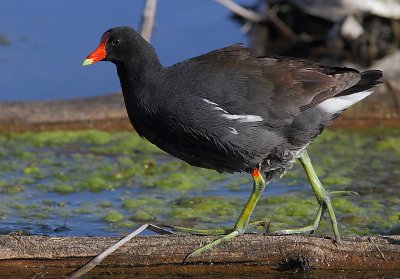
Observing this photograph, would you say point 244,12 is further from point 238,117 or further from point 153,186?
point 238,117

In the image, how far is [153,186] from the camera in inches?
238

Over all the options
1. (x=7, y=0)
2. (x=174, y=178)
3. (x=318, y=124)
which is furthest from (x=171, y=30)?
(x=318, y=124)

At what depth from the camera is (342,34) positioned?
8.65m

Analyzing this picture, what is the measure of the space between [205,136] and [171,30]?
473 cm

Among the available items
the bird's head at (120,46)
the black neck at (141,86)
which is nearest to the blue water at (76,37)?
the bird's head at (120,46)

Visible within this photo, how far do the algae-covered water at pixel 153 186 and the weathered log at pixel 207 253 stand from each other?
2.63 feet

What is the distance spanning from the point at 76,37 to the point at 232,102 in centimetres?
459

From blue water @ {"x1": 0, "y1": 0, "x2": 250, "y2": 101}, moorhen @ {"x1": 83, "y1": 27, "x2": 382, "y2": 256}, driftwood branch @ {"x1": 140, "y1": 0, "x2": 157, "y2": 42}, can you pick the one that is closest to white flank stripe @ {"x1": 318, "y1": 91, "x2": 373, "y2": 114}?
moorhen @ {"x1": 83, "y1": 27, "x2": 382, "y2": 256}

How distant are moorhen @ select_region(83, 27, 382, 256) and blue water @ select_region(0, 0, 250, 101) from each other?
11.0 feet

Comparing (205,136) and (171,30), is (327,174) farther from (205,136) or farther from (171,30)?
(171,30)

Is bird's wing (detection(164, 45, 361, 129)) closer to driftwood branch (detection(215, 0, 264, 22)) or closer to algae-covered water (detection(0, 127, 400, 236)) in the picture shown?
algae-covered water (detection(0, 127, 400, 236))

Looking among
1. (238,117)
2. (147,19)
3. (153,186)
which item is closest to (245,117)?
(238,117)

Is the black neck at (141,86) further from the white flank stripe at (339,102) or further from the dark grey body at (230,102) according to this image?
the white flank stripe at (339,102)

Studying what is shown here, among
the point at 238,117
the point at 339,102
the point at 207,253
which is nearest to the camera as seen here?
the point at 207,253
